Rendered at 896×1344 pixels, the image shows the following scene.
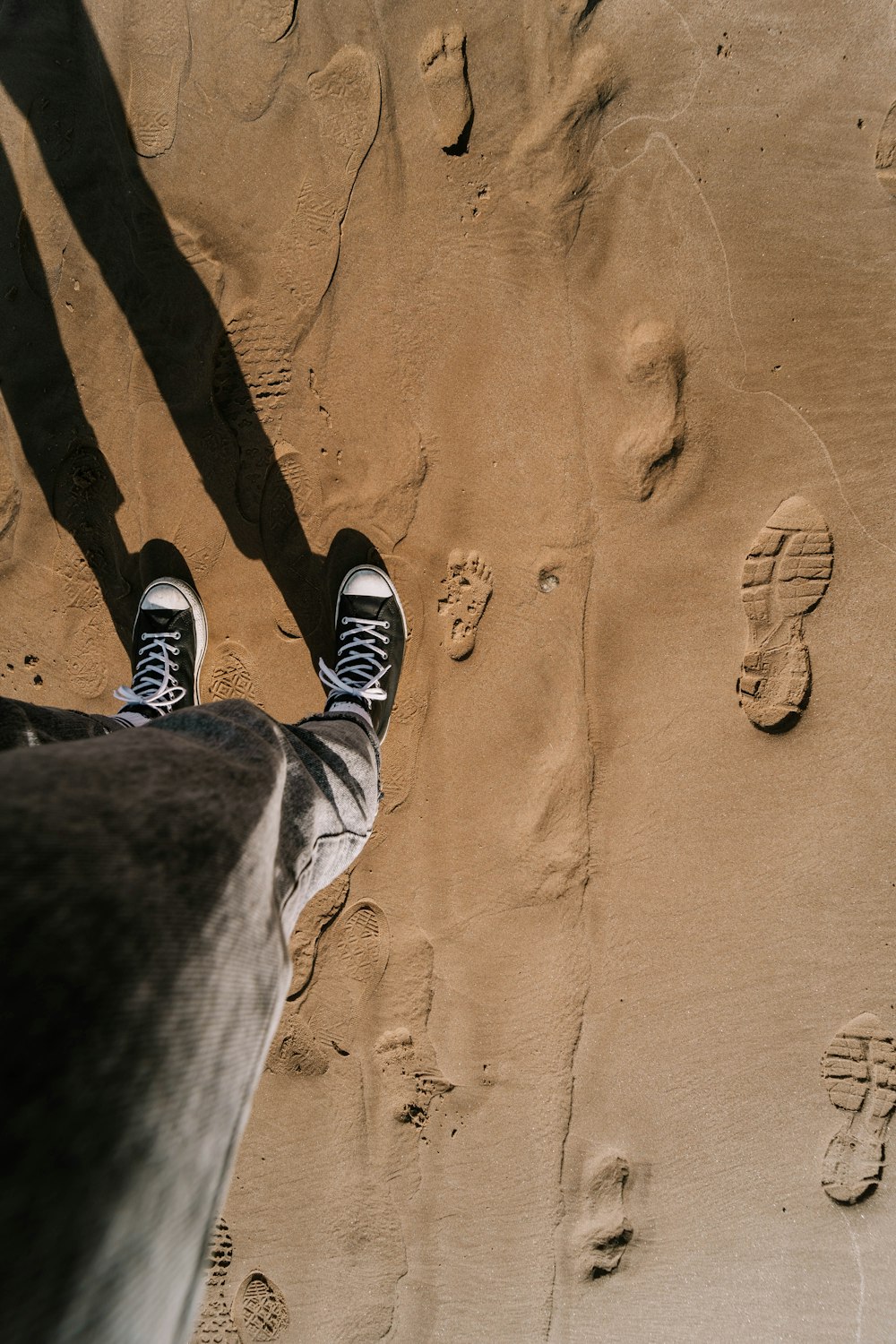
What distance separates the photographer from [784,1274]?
2574 millimetres

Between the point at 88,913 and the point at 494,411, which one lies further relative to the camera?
the point at 494,411

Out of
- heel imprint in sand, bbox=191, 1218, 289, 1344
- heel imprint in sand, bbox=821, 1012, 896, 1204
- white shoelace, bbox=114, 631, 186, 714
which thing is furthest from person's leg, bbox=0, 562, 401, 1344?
heel imprint in sand, bbox=821, 1012, 896, 1204

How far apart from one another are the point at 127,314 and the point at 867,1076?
406cm

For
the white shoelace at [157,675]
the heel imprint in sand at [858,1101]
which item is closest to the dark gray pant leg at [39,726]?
the white shoelace at [157,675]

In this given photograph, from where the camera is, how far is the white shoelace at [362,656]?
2.53m

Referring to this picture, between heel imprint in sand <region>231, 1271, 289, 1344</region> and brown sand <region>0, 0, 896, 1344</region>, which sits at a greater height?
brown sand <region>0, 0, 896, 1344</region>

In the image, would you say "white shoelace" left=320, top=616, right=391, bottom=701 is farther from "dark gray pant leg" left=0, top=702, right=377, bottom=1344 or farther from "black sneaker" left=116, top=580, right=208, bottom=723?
"dark gray pant leg" left=0, top=702, right=377, bottom=1344

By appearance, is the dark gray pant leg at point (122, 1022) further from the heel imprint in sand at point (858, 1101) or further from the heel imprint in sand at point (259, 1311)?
the heel imprint in sand at point (858, 1101)

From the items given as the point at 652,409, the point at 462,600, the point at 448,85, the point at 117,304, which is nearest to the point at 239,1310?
the point at 462,600

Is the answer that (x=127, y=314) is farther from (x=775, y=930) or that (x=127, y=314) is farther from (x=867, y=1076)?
(x=867, y=1076)

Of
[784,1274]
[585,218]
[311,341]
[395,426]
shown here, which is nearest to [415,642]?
[395,426]

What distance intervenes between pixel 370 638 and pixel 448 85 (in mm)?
2025

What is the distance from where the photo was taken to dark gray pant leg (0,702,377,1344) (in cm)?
82

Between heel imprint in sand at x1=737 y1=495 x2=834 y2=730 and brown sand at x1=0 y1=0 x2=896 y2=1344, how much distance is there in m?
0.01
